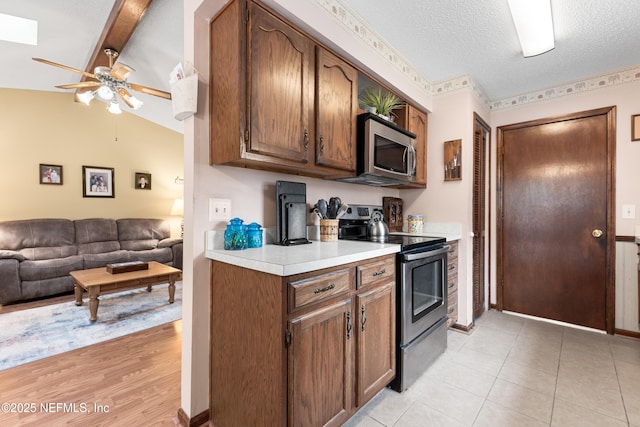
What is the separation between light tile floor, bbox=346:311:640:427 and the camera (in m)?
1.49

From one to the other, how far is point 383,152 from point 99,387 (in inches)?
96.0

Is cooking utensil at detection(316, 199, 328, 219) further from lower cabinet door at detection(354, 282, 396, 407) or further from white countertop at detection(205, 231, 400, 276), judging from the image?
lower cabinet door at detection(354, 282, 396, 407)

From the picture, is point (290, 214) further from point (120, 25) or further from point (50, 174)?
point (50, 174)

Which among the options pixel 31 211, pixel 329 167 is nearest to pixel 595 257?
pixel 329 167

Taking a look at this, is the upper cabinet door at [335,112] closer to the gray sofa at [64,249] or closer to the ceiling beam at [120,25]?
the ceiling beam at [120,25]

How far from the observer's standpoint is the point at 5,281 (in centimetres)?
316

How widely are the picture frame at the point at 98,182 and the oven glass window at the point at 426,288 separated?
517 centimetres

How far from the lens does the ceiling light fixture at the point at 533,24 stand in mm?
1688

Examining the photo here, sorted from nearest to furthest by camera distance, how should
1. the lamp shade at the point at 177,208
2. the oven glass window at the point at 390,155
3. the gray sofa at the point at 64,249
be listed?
the oven glass window at the point at 390,155 < the gray sofa at the point at 64,249 < the lamp shade at the point at 177,208

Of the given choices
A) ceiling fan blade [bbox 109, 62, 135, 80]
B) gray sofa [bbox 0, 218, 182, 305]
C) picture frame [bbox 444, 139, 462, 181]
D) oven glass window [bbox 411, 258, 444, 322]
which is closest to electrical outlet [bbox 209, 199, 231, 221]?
oven glass window [bbox 411, 258, 444, 322]

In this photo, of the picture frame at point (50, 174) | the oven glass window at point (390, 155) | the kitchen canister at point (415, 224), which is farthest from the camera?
the picture frame at point (50, 174)

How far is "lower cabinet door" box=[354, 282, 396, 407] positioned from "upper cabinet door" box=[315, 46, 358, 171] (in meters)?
0.83

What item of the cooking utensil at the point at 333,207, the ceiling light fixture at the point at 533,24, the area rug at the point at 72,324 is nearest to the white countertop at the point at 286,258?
the cooking utensil at the point at 333,207

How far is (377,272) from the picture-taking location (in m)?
1.52
